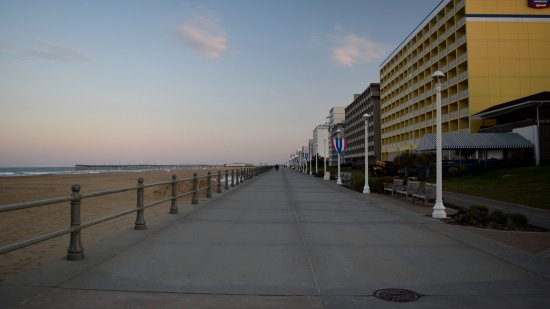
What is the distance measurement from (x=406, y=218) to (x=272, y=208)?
4682 millimetres

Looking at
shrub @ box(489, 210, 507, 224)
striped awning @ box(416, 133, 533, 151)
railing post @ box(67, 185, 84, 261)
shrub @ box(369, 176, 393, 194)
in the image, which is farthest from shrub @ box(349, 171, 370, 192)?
railing post @ box(67, 185, 84, 261)

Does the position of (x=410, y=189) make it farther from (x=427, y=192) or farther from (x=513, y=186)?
(x=513, y=186)

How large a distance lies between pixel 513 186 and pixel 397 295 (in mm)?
25170

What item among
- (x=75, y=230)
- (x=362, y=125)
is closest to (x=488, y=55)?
(x=75, y=230)

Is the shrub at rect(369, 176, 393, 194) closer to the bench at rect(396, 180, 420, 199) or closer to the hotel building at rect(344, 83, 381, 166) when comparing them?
the bench at rect(396, 180, 420, 199)

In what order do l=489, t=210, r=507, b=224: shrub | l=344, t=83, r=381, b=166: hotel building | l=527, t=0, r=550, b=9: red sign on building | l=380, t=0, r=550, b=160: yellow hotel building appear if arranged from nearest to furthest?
1. l=489, t=210, r=507, b=224: shrub
2. l=380, t=0, r=550, b=160: yellow hotel building
3. l=527, t=0, r=550, b=9: red sign on building
4. l=344, t=83, r=381, b=166: hotel building

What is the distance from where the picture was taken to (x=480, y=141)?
4325cm

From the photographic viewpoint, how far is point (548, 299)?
5.13m

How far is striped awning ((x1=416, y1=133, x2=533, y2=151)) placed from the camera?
137 ft

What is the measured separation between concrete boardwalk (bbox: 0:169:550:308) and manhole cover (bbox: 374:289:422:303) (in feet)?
0.34

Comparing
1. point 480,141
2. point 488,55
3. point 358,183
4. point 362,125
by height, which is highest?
point 488,55

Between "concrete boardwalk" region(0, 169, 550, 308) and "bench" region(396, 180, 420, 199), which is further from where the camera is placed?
"bench" region(396, 180, 420, 199)

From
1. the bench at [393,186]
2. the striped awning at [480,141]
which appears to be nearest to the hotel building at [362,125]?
the striped awning at [480,141]

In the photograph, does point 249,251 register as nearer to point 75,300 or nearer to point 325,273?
point 325,273
